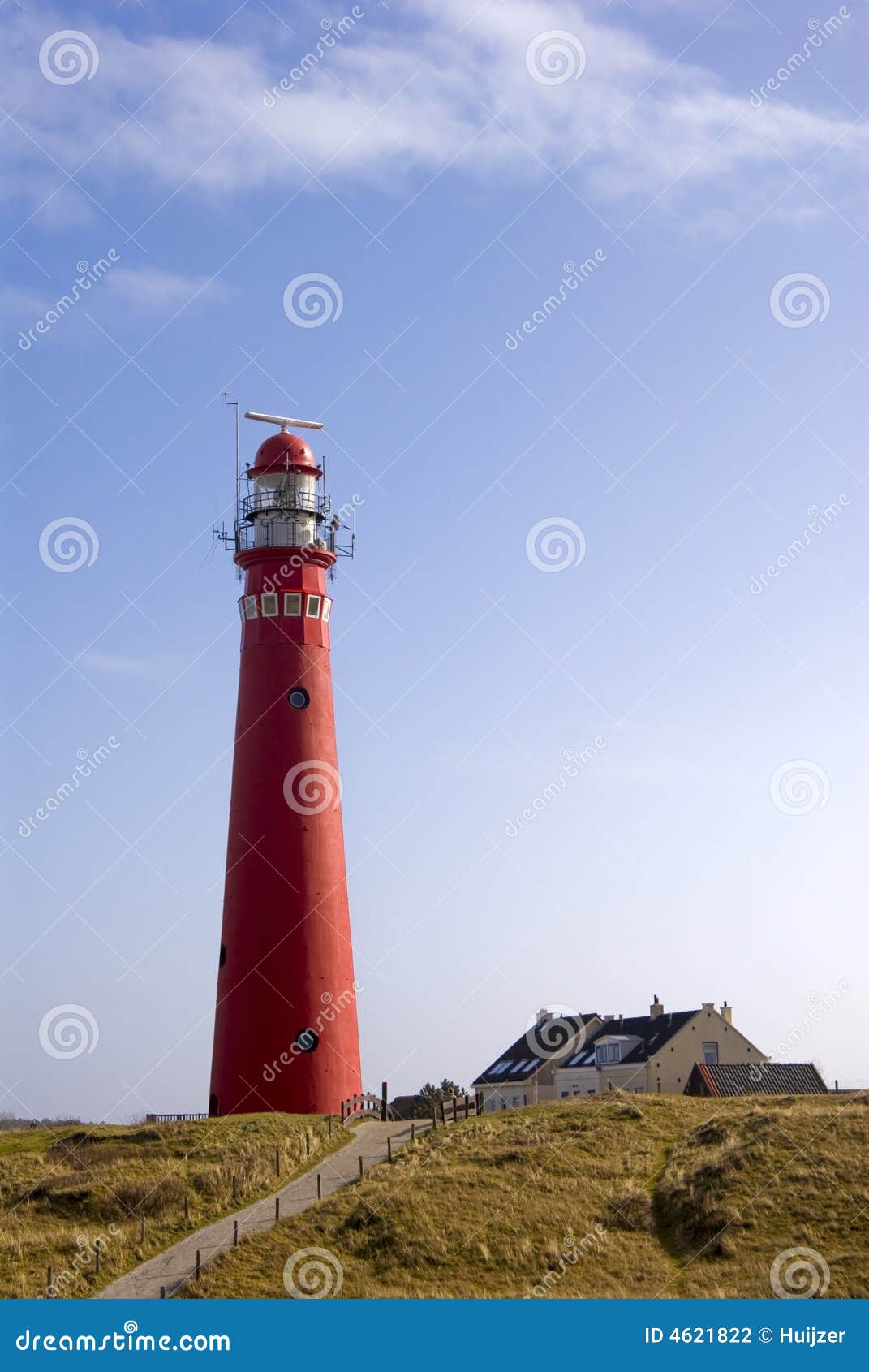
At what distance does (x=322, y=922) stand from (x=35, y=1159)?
11.0m

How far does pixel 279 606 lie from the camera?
51.0 m

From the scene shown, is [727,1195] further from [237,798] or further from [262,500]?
[262,500]

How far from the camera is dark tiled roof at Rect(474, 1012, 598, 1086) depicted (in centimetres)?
8588

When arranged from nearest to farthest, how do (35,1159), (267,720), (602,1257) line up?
1. (602,1257)
2. (35,1159)
3. (267,720)

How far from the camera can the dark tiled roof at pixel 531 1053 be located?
85.9 metres

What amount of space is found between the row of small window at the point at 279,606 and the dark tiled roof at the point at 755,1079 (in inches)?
1227

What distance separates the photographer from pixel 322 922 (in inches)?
1914

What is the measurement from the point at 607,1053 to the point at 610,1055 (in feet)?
1.49

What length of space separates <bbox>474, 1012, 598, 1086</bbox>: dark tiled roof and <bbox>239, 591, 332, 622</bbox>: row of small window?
135ft

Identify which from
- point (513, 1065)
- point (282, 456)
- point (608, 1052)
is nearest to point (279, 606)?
point (282, 456)

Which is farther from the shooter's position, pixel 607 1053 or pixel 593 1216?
pixel 607 1053

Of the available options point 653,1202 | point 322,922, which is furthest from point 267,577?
point 653,1202

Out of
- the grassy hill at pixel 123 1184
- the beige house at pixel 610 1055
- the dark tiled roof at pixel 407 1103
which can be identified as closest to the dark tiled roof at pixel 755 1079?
the beige house at pixel 610 1055

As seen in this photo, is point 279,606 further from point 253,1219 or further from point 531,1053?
point 531,1053
